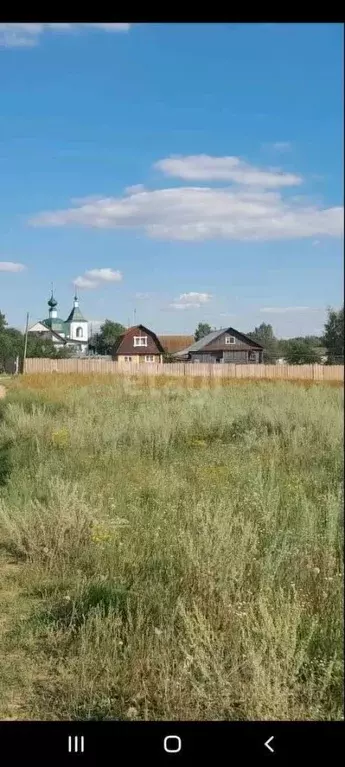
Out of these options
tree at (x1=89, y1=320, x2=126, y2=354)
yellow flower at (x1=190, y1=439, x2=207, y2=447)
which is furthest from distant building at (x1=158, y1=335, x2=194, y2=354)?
yellow flower at (x1=190, y1=439, x2=207, y2=447)

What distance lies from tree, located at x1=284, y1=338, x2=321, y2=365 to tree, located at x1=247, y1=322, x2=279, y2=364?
0.04m

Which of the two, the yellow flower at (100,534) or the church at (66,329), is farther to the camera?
the yellow flower at (100,534)

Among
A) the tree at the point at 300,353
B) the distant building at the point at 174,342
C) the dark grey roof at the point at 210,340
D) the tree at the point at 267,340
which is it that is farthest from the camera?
the distant building at the point at 174,342

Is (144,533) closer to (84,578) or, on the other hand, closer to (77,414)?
(84,578)

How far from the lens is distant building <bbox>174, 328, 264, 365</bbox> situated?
5.89 ft

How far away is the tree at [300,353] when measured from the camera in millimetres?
1547

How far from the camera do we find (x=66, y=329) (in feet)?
6.55

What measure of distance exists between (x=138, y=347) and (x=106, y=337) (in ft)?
0.45

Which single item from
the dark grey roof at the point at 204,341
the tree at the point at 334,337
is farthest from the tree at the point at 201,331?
the tree at the point at 334,337

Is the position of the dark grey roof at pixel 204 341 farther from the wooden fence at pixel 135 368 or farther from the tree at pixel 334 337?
the tree at pixel 334 337

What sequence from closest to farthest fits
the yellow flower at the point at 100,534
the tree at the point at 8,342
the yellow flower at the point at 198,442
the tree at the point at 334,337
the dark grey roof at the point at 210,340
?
the tree at the point at 334,337
the dark grey roof at the point at 210,340
the tree at the point at 8,342
the yellow flower at the point at 100,534
the yellow flower at the point at 198,442

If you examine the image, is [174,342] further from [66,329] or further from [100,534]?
[100,534]

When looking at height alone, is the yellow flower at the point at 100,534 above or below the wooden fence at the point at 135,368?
below

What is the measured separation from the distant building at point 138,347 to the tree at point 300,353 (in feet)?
1.50
